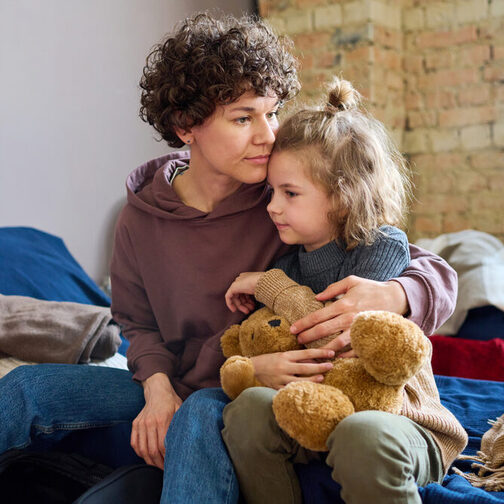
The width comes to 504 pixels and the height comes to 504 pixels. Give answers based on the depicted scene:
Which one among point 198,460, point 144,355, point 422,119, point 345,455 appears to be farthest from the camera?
point 422,119

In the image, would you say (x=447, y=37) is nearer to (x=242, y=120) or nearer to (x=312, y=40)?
(x=312, y=40)

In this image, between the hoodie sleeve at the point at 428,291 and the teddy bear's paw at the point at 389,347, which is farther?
the hoodie sleeve at the point at 428,291

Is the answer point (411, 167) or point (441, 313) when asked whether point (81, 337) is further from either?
point (411, 167)

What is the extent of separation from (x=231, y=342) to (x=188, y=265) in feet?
0.77

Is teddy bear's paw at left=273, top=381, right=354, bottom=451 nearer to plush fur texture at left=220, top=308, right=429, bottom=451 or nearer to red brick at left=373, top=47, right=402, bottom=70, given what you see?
plush fur texture at left=220, top=308, right=429, bottom=451

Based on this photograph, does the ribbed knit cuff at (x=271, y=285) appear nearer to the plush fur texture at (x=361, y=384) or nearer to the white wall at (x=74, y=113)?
the plush fur texture at (x=361, y=384)

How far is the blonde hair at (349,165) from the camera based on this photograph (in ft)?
3.92

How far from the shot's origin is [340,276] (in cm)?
121

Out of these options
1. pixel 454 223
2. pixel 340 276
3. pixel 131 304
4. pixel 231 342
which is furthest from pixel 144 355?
pixel 454 223

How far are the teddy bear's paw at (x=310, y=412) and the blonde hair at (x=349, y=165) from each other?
1.17 feet

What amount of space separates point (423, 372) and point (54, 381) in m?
0.72

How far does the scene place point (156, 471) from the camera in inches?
45.3

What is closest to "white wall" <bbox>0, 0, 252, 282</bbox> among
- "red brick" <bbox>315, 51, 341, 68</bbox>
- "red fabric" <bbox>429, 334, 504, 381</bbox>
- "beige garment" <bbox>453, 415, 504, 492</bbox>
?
"red brick" <bbox>315, 51, 341, 68</bbox>

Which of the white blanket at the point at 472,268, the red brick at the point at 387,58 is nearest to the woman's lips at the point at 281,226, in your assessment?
the white blanket at the point at 472,268
